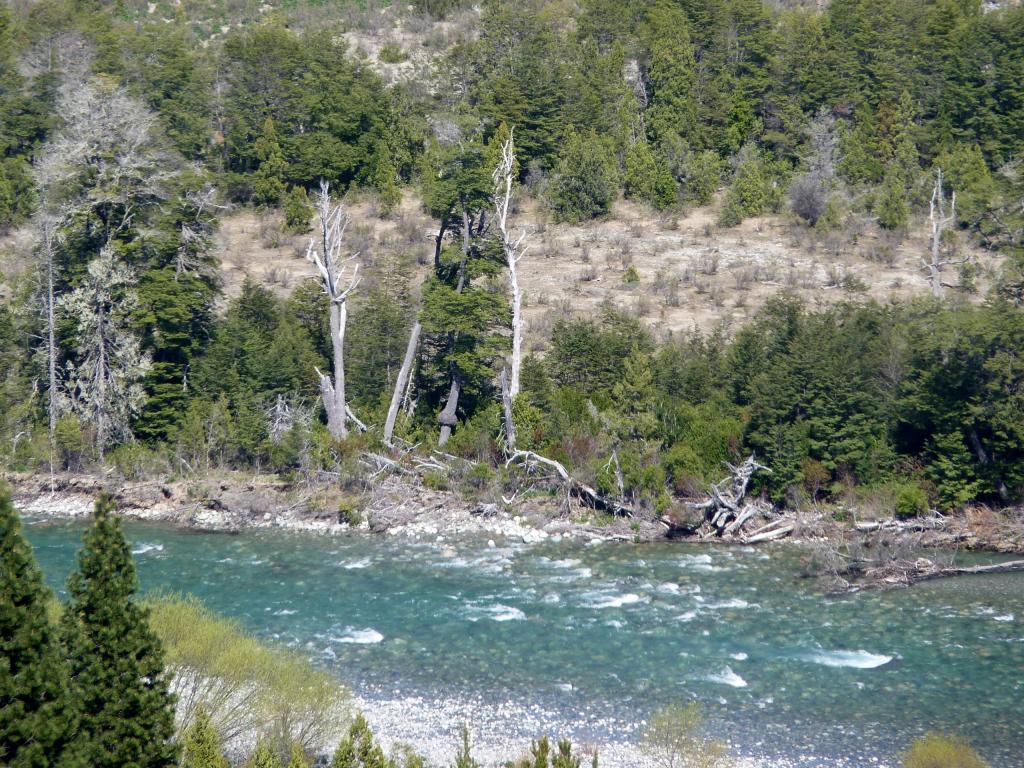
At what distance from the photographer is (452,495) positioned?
98.1 feet

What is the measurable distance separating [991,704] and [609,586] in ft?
27.5

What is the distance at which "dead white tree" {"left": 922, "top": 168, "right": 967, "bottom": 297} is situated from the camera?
4003cm

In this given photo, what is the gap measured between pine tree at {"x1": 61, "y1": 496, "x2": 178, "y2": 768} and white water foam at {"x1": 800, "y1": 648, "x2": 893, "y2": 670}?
11.8 m

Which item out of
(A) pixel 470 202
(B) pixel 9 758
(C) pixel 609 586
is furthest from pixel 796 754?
(A) pixel 470 202

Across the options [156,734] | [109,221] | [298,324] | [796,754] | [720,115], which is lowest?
[796,754]

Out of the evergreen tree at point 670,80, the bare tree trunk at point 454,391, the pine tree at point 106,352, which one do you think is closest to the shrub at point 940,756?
the bare tree trunk at point 454,391

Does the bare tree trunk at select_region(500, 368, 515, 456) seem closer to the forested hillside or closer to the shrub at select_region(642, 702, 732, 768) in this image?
the forested hillside

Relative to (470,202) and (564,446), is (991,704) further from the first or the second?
(470,202)

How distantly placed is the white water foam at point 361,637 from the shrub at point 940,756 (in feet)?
32.4

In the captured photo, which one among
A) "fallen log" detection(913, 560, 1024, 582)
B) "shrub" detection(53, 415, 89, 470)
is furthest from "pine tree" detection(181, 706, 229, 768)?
"shrub" detection(53, 415, 89, 470)

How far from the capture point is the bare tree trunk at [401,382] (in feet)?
107

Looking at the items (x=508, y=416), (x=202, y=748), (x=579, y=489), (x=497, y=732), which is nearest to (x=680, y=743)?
(x=497, y=732)

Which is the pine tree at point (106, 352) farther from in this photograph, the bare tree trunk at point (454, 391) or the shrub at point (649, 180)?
the shrub at point (649, 180)

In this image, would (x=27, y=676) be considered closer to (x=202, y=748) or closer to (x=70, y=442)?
(x=202, y=748)
